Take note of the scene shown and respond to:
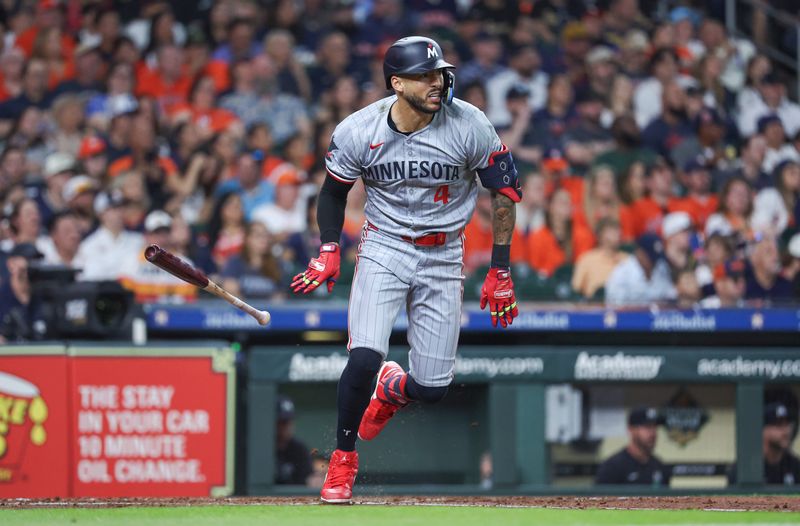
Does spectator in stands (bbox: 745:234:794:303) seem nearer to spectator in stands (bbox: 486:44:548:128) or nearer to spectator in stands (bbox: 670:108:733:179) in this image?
spectator in stands (bbox: 670:108:733:179)

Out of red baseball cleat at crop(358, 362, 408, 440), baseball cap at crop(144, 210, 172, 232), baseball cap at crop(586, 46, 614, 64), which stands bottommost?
red baseball cleat at crop(358, 362, 408, 440)

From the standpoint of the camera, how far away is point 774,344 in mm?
9969

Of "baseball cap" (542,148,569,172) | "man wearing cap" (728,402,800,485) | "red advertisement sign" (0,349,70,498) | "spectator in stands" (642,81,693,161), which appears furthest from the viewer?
"spectator in stands" (642,81,693,161)

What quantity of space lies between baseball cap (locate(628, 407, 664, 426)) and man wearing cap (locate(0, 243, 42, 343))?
398 cm

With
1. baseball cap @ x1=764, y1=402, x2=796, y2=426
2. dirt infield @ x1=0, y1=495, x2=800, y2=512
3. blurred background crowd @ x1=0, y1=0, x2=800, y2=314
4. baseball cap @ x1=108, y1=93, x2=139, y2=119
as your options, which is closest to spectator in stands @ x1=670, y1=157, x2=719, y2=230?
blurred background crowd @ x1=0, y1=0, x2=800, y2=314

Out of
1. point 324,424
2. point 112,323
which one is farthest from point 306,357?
point 112,323

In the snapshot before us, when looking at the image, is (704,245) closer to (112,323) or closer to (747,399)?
(747,399)

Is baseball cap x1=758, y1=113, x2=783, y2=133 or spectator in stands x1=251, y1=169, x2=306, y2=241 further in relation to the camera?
baseball cap x1=758, y1=113, x2=783, y2=133

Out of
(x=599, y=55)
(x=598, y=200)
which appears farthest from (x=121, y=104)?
(x=599, y=55)

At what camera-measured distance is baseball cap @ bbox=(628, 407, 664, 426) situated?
9156mm

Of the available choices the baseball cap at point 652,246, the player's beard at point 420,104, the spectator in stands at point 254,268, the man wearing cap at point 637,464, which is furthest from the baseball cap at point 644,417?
the player's beard at point 420,104

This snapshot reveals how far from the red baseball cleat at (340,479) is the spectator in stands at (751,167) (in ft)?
21.6

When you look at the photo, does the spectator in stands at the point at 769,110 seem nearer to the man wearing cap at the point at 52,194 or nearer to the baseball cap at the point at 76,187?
the baseball cap at the point at 76,187

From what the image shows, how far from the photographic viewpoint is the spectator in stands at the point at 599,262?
10344 millimetres
